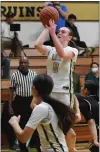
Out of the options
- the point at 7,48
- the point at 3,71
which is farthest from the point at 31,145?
A: the point at 7,48

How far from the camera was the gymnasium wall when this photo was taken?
11664 mm

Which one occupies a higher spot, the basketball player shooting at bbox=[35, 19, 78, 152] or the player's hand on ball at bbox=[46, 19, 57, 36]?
the player's hand on ball at bbox=[46, 19, 57, 36]

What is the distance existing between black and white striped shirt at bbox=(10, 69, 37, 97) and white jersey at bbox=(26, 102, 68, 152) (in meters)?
4.21

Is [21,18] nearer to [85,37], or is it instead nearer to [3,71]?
[85,37]

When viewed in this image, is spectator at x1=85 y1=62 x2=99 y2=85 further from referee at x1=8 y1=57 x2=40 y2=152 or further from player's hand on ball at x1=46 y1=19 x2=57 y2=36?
player's hand on ball at x1=46 y1=19 x2=57 y2=36

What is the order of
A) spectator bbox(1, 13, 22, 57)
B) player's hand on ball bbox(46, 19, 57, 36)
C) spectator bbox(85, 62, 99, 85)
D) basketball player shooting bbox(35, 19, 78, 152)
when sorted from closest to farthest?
player's hand on ball bbox(46, 19, 57, 36)
basketball player shooting bbox(35, 19, 78, 152)
spectator bbox(85, 62, 99, 85)
spectator bbox(1, 13, 22, 57)

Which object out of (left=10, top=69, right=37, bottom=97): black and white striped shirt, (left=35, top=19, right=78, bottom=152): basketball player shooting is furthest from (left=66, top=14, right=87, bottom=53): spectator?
(left=35, top=19, right=78, bottom=152): basketball player shooting

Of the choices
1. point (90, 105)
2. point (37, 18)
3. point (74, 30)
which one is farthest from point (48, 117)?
point (37, 18)

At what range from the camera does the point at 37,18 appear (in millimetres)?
11859

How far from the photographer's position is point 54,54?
17.3ft

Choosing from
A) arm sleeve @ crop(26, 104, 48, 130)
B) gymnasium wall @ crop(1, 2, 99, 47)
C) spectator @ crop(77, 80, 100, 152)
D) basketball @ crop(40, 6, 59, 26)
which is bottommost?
spectator @ crop(77, 80, 100, 152)

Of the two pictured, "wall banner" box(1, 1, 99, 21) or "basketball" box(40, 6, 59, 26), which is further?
"wall banner" box(1, 1, 99, 21)

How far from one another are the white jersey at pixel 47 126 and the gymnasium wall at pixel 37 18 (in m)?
7.55

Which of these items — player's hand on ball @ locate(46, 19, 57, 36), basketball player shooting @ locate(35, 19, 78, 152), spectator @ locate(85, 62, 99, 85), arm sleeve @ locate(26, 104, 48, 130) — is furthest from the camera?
spectator @ locate(85, 62, 99, 85)
